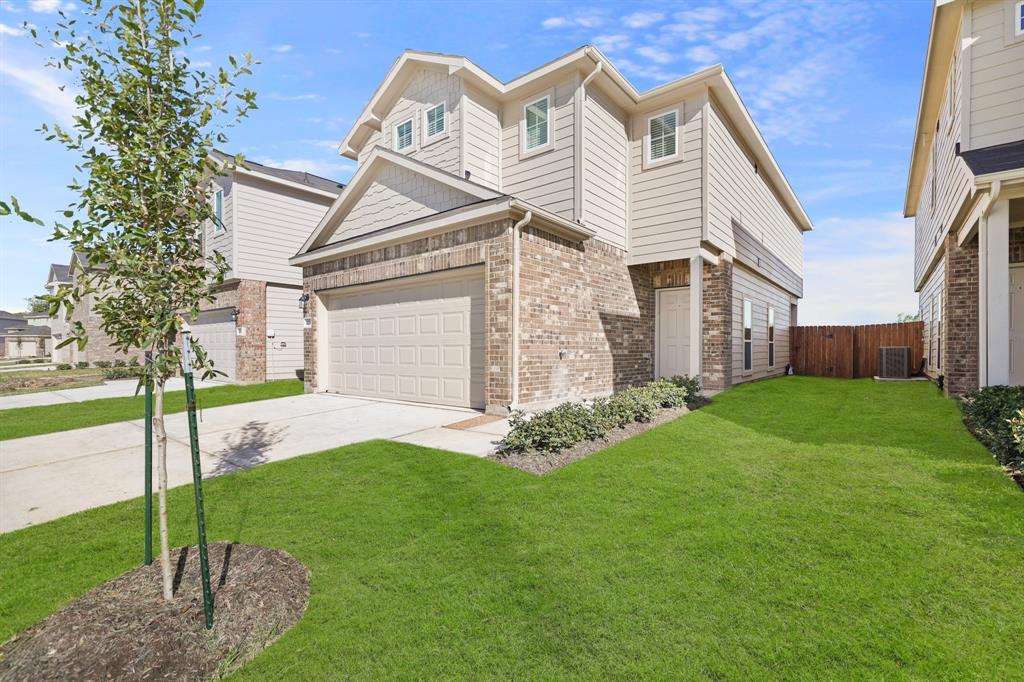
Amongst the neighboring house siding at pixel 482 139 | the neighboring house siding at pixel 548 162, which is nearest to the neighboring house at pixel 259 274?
→ the neighboring house siding at pixel 482 139

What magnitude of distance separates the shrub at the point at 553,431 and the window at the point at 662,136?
7114 millimetres

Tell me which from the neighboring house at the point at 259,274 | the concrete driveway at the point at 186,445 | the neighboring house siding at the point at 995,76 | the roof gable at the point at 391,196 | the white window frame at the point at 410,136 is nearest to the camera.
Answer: the concrete driveway at the point at 186,445

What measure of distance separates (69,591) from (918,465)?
7221 mm

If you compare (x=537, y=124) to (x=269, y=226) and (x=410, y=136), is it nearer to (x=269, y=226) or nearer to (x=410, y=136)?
(x=410, y=136)

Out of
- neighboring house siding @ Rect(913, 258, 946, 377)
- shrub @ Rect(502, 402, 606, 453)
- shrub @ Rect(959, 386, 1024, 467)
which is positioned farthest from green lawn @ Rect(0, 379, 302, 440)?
neighboring house siding @ Rect(913, 258, 946, 377)

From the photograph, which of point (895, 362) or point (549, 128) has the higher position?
point (549, 128)

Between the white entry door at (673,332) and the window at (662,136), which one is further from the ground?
the window at (662,136)

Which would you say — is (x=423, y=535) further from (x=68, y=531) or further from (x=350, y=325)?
(x=350, y=325)

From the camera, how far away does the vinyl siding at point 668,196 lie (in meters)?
9.92

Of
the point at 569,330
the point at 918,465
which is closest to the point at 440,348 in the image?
the point at 569,330

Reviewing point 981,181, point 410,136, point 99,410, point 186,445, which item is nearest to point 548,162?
point 410,136

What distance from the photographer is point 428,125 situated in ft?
37.4

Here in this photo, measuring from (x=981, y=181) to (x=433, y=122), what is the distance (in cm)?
1022

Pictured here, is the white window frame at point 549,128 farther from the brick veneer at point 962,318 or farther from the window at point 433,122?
the brick veneer at point 962,318
